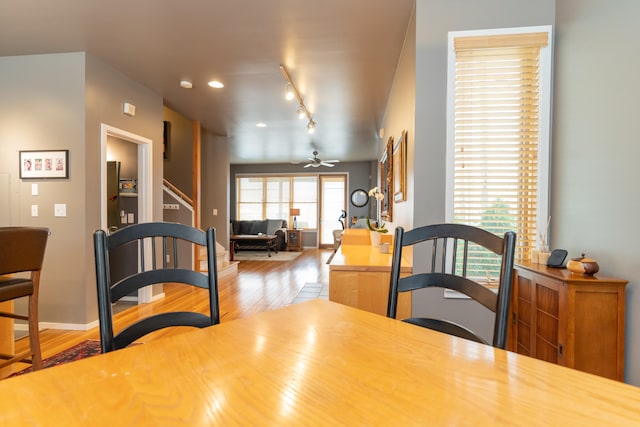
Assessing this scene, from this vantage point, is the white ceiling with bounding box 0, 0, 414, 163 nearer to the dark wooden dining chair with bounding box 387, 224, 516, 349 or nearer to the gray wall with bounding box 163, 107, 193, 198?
the gray wall with bounding box 163, 107, 193, 198

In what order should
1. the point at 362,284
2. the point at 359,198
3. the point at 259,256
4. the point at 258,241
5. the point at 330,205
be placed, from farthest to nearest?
the point at 330,205 → the point at 359,198 → the point at 258,241 → the point at 259,256 → the point at 362,284

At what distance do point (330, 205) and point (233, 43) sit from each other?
7341mm

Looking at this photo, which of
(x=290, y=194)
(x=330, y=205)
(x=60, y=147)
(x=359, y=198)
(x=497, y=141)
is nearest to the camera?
(x=497, y=141)

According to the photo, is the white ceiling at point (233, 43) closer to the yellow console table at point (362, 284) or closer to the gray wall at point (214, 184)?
the gray wall at point (214, 184)

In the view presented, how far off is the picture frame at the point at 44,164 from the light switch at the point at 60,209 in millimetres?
264

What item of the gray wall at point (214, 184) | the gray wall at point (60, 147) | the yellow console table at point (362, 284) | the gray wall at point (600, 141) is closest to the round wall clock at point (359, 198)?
the gray wall at point (214, 184)

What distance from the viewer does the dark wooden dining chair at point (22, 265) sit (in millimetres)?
1786

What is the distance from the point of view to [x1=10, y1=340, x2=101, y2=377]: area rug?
2361 millimetres

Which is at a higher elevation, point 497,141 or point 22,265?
point 497,141

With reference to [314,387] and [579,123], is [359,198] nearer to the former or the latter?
[579,123]

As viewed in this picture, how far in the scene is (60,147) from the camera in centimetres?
304

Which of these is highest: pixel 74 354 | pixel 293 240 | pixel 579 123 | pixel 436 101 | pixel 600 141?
pixel 436 101

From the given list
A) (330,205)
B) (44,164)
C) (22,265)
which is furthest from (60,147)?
(330,205)

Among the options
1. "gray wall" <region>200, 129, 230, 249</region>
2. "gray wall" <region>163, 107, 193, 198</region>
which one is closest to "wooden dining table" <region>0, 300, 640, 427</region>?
"gray wall" <region>163, 107, 193, 198</region>
